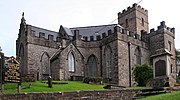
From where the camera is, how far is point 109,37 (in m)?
51.2

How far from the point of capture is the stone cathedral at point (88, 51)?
48.7m

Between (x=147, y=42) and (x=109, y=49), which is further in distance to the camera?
(x=147, y=42)

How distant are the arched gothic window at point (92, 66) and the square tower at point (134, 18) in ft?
34.4

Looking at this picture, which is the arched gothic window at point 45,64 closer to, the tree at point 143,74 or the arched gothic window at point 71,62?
the arched gothic window at point 71,62

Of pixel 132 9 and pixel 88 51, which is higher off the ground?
pixel 132 9

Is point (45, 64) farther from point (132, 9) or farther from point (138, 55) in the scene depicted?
Answer: point (132, 9)

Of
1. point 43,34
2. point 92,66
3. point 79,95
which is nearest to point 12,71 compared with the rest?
point 79,95

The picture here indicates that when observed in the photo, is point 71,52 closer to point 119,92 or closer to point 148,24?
point 148,24

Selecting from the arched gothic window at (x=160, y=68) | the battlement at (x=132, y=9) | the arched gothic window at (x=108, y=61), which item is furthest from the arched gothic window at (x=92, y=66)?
the arched gothic window at (x=160, y=68)

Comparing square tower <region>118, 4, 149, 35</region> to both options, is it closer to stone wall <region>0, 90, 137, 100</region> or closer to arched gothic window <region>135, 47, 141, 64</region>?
arched gothic window <region>135, 47, 141, 64</region>

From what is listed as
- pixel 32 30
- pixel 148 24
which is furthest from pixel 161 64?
pixel 148 24

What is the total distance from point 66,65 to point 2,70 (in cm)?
2183

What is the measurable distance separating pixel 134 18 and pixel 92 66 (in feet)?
43.0

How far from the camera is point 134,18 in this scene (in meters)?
60.8
